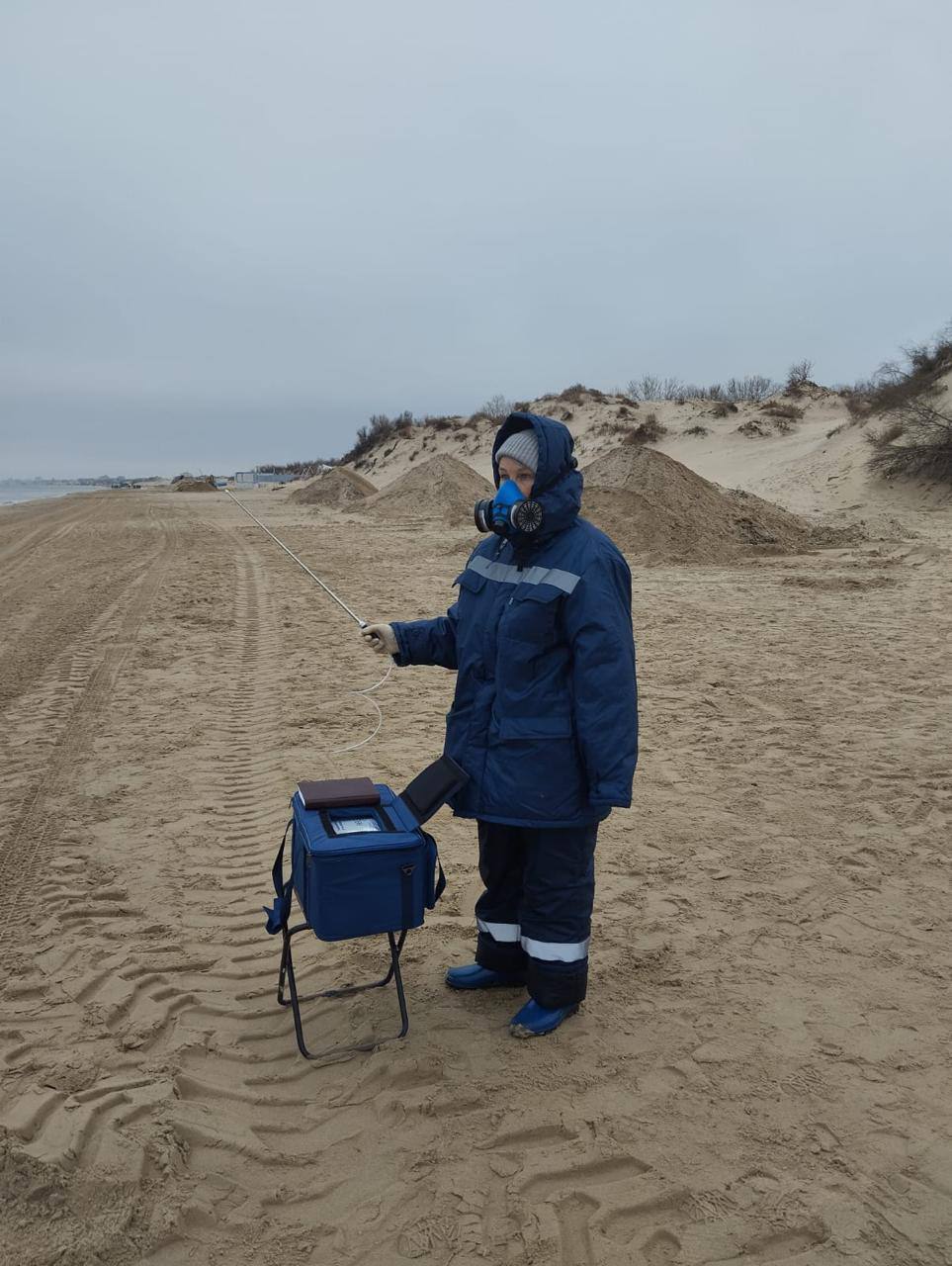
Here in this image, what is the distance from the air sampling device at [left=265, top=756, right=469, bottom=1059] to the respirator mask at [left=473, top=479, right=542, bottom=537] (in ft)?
2.63

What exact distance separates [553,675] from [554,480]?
2.06 ft

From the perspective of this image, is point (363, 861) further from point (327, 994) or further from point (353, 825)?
point (327, 994)

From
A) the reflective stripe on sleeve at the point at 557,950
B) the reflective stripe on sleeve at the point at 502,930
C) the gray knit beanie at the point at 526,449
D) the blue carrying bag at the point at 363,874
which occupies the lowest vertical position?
the reflective stripe on sleeve at the point at 502,930

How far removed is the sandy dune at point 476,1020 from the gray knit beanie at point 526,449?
2.00m

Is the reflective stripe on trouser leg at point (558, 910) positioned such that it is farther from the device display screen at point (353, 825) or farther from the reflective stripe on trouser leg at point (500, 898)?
the device display screen at point (353, 825)

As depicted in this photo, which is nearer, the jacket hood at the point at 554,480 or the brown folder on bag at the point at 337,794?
the jacket hood at the point at 554,480

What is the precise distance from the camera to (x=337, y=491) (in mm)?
36094

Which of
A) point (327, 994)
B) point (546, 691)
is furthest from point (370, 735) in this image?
point (546, 691)

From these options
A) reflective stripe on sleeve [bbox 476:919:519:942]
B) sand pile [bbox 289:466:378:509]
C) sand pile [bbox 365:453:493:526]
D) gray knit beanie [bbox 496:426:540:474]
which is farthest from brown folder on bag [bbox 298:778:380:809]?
sand pile [bbox 289:466:378:509]

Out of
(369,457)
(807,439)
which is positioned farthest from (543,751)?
(369,457)

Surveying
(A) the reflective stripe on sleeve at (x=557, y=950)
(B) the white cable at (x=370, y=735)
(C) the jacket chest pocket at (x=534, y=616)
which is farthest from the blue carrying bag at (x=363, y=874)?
(B) the white cable at (x=370, y=735)

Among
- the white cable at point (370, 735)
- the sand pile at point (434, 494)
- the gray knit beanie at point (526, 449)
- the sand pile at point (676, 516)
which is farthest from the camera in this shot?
the sand pile at point (434, 494)

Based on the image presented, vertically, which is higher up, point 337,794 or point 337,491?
point 337,491

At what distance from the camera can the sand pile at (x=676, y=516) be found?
16.4 meters
